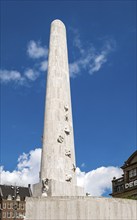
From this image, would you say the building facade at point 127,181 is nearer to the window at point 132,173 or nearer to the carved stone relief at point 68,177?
the window at point 132,173

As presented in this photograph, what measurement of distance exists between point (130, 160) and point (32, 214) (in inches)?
1254

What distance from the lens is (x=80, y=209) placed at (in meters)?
12.8

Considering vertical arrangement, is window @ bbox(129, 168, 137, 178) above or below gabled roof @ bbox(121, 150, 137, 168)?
below

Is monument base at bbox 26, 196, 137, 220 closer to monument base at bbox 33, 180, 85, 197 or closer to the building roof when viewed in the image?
monument base at bbox 33, 180, 85, 197

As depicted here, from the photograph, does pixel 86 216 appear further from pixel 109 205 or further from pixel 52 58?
pixel 52 58

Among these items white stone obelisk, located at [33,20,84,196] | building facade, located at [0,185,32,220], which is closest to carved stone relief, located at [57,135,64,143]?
white stone obelisk, located at [33,20,84,196]

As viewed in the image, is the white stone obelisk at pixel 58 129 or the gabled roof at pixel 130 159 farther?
the gabled roof at pixel 130 159

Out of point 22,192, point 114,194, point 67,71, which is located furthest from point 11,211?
point 67,71

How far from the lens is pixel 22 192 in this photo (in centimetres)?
11000

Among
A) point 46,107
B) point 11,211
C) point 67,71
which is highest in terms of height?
point 67,71

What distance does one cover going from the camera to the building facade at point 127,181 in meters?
40.0

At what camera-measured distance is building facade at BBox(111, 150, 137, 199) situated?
39950mm

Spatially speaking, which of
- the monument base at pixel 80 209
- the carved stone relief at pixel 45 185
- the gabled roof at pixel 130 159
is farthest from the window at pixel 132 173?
the monument base at pixel 80 209

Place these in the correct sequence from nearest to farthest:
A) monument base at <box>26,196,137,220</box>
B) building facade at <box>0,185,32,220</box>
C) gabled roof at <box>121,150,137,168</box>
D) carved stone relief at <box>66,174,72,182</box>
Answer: monument base at <box>26,196,137,220</box>
carved stone relief at <box>66,174,72,182</box>
gabled roof at <box>121,150,137,168</box>
building facade at <box>0,185,32,220</box>
